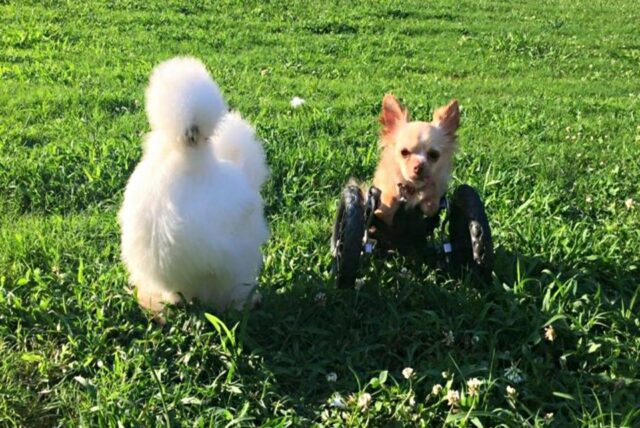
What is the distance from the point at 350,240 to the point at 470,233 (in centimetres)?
74

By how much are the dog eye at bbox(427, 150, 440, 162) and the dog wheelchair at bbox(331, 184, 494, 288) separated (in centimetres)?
24

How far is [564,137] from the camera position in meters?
6.32

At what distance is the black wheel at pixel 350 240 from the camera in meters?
3.49

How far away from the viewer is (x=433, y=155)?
12.2 ft

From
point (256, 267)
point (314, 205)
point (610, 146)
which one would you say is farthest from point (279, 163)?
point (610, 146)

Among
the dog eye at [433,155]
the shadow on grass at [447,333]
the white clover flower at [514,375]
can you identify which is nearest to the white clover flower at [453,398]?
the shadow on grass at [447,333]

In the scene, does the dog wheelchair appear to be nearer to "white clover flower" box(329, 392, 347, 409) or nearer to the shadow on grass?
the shadow on grass

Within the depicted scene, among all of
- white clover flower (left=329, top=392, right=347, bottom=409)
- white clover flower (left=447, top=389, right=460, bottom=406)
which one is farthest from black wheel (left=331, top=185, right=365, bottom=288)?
white clover flower (left=447, top=389, right=460, bottom=406)

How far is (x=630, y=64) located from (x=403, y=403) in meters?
Result: 8.66

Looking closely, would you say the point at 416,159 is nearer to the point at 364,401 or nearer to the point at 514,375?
the point at 514,375

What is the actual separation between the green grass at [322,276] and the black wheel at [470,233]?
5.3 inches

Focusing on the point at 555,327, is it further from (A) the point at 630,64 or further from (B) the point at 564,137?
(A) the point at 630,64

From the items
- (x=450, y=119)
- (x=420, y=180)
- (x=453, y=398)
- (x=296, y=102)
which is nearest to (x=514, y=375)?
(x=453, y=398)

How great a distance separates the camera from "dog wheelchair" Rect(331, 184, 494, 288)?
3.54 m
